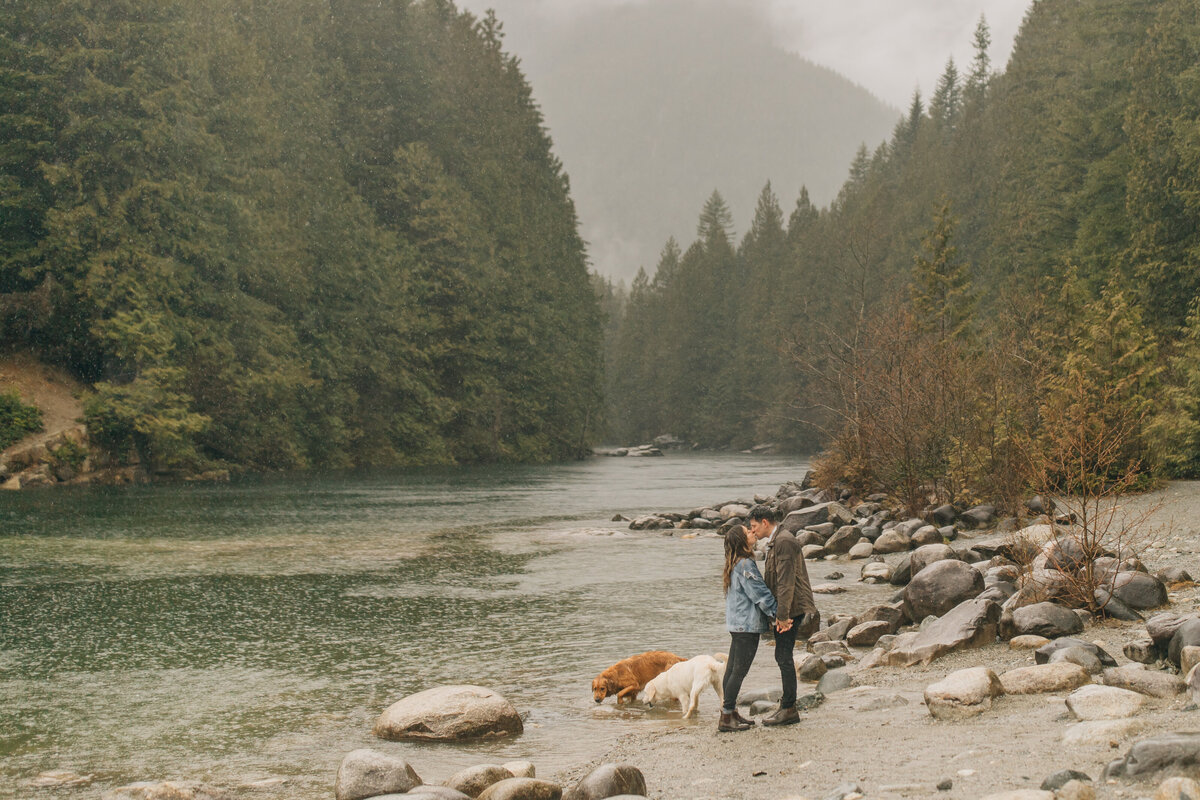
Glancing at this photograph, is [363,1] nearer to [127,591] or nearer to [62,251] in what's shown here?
[62,251]

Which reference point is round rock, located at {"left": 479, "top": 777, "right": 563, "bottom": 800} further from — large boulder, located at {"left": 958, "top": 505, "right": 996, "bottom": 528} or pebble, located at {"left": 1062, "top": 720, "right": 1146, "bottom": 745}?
large boulder, located at {"left": 958, "top": 505, "right": 996, "bottom": 528}

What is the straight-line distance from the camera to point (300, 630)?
1309 cm

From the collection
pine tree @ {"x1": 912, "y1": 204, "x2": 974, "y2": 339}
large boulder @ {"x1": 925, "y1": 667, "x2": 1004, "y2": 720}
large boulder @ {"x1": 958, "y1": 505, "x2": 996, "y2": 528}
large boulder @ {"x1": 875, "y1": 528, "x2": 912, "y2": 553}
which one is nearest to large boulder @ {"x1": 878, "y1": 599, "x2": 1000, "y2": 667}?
large boulder @ {"x1": 925, "y1": 667, "x2": 1004, "y2": 720}

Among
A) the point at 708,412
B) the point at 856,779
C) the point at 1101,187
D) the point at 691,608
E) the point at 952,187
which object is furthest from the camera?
the point at 708,412

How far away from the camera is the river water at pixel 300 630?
8.44 meters

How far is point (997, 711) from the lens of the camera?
7.58 m

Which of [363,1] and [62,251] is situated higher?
[363,1]

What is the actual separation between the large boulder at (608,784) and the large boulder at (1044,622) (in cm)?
529

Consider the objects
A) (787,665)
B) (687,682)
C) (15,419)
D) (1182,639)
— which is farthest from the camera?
(15,419)

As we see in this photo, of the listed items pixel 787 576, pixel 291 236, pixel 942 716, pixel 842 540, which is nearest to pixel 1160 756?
pixel 942 716

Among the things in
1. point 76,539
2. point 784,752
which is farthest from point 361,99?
point 784,752

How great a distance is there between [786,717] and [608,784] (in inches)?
86.5

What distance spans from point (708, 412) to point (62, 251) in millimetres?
74207

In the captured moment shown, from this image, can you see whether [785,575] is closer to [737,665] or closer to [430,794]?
[737,665]
